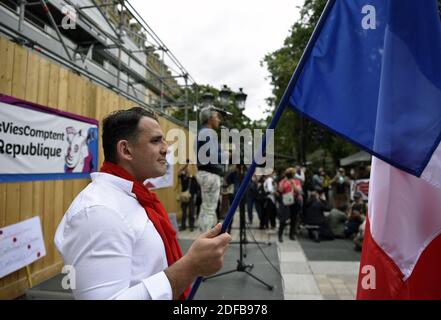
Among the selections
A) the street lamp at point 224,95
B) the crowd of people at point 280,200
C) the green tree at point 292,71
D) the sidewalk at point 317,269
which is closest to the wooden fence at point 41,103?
the crowd of people at point 280,200

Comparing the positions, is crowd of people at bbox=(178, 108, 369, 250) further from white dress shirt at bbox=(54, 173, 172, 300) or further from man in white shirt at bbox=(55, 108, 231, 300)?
white dress shirt at bbox=(54, 173, 172, 300)

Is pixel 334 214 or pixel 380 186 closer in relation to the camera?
pixel 380 186

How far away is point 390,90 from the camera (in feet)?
4.83

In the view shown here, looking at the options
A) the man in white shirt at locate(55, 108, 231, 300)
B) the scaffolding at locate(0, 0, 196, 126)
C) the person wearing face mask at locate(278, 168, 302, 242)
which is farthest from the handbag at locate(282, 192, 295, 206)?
the man in white shirt at locate(55, 108, 231, 300)

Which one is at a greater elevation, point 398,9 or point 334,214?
point 398,9

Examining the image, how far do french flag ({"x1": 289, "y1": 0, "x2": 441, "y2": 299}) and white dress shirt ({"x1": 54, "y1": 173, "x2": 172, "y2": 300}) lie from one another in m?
0.94

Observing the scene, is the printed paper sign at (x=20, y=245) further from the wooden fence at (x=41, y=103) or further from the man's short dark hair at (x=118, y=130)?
the man's short dark hair at (x=118, y=130)

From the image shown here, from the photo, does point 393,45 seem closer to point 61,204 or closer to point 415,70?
point 415,70

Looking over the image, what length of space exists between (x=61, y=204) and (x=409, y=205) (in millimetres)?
4579

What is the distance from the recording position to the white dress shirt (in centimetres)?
99

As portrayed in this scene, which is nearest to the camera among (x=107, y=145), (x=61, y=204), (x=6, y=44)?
(x=107, y=145)

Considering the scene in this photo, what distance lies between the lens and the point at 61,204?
4660mm

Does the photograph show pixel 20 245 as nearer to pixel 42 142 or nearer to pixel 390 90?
pixel 42 142

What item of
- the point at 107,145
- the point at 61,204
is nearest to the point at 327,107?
the point at 107,145
